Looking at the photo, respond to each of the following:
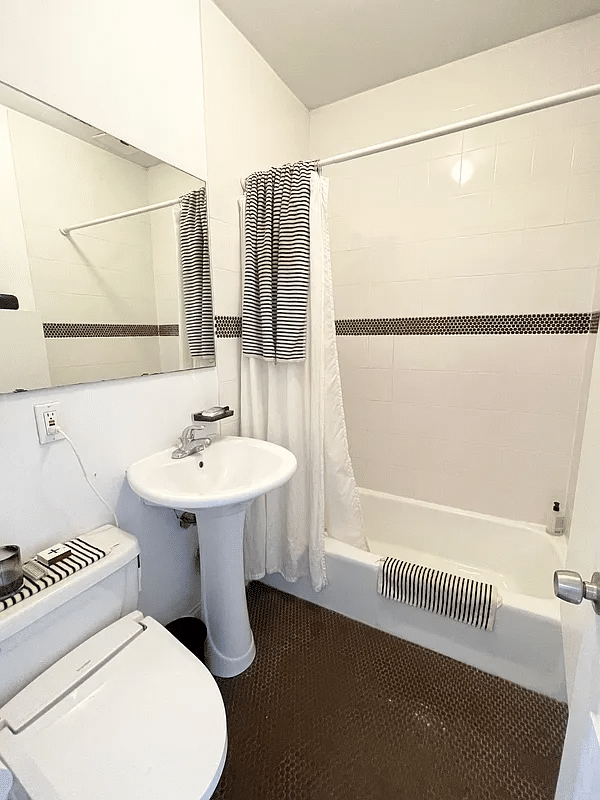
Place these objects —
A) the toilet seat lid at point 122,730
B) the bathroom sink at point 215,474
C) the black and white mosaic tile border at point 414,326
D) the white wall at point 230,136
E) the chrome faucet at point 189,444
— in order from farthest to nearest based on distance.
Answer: the white wall at point 230,136, the chrome faucet at point 189,444, the black and white mosaic tile border at point 414,326, the bathroom sink at point 215,474, the toilet seat lid at point 122,730

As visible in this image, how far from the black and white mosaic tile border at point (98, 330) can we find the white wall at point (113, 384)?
16 centimetres

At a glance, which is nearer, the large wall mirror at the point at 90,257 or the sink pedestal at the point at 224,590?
the large wall mirror at the point at 90,257

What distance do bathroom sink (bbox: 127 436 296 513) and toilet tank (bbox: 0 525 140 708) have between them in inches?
7.1

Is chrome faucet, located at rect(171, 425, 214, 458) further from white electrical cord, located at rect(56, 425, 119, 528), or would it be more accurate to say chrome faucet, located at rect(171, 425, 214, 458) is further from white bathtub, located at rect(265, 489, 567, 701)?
white bathtub, located at rect(265, 489, 567, 701)

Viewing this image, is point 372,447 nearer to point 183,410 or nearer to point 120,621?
point 183,410

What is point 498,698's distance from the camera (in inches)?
50.8

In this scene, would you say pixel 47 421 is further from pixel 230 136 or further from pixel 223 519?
pixel 230 136

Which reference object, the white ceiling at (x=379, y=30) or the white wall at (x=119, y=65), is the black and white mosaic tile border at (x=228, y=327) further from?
the white ceiling at (x=379, y=30)

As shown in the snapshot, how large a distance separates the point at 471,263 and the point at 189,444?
5.22 ft

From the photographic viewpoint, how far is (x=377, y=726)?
121 cm

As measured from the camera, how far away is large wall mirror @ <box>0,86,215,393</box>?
94cm

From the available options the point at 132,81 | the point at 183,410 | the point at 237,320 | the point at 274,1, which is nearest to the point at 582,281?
the point at 237,320

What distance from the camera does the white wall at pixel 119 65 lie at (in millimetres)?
941

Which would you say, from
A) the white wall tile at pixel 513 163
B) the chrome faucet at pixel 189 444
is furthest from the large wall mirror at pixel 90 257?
the white wall tile at pixel 513 163
